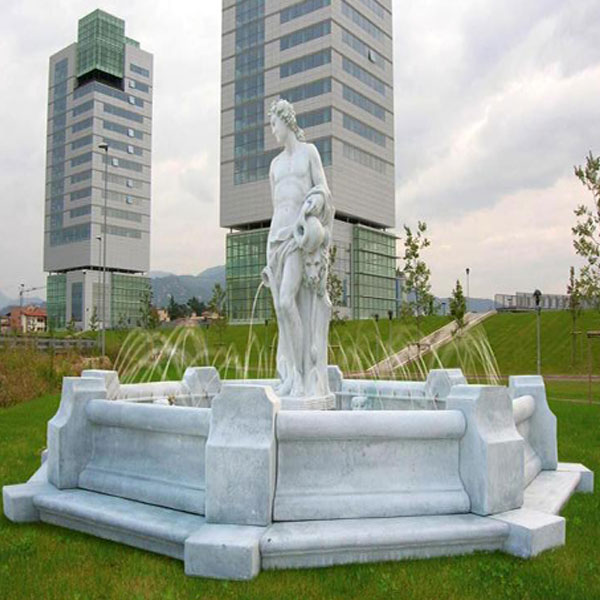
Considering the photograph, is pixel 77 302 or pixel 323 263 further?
pixel 77 302

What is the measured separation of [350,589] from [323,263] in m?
4.53

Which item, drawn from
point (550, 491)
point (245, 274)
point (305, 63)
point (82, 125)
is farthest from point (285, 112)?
point (82, 125)

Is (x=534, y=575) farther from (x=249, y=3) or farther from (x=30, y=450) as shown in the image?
(x=249, y=3)

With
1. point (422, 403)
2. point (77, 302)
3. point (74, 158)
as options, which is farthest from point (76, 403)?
point (74, 158)

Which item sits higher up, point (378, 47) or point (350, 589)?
point (378, 47)

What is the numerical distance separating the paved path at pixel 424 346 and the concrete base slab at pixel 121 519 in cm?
2164

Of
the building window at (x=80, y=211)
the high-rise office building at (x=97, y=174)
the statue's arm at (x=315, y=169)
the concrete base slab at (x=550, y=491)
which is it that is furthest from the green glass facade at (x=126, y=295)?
the concrete base slab at (x=550, y=491)

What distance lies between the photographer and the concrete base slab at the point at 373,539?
4.16 meters

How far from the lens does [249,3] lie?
7144 cm

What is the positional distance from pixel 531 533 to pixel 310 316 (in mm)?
4105

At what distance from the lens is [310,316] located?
25.8 feet

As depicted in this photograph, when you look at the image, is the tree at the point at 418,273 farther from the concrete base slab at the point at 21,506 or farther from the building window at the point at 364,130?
the building window at the point at 364,130

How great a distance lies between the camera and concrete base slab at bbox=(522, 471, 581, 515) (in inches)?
211

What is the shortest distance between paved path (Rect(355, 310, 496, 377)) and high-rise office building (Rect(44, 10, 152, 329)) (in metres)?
61.6
